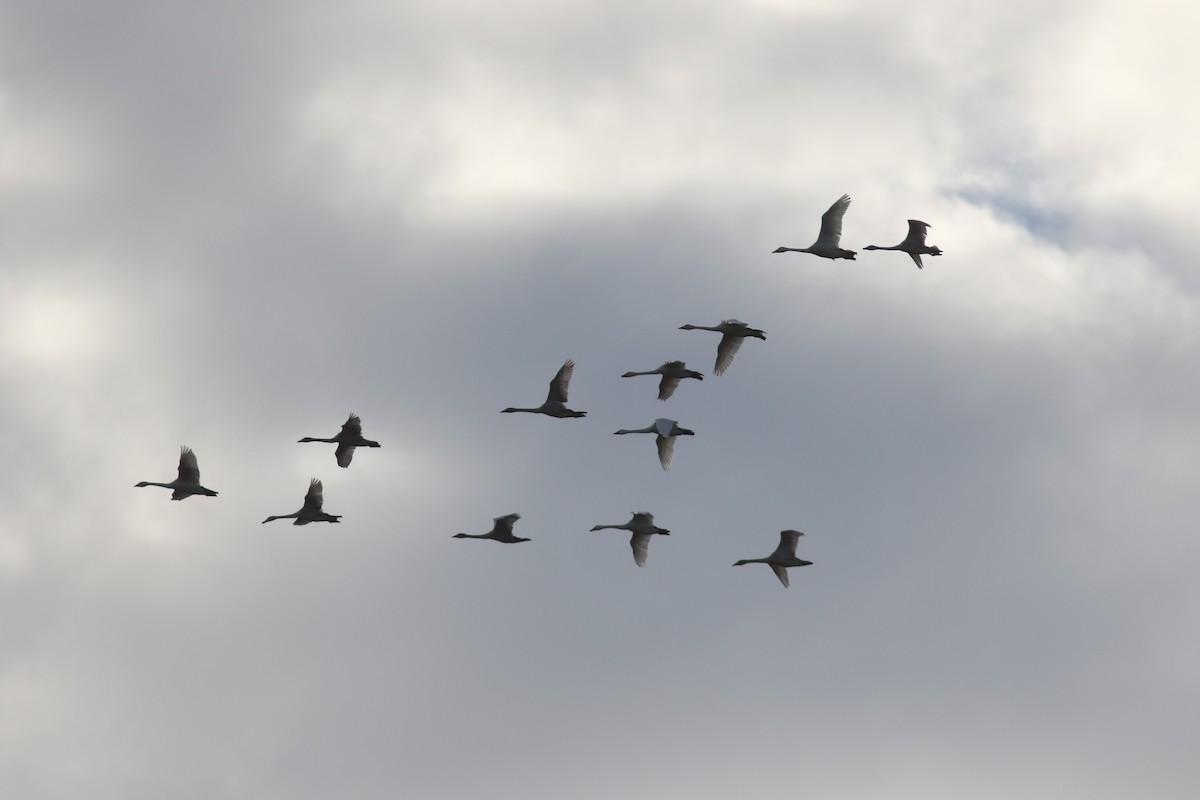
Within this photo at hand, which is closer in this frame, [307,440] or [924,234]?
[924,234]

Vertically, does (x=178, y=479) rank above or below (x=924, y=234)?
below

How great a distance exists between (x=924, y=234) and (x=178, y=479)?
31269 millimetres

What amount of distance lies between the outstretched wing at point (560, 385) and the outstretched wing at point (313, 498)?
35.6 ft

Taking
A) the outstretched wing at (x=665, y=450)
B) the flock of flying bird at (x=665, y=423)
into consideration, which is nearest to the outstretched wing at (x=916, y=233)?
the flock of flying bird at (x=665, y=423)

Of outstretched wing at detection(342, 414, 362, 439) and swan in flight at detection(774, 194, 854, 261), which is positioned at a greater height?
swan in flight at detection(774, 194, 854, 261)

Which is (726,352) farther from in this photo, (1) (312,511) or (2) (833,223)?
(1) (312,511)

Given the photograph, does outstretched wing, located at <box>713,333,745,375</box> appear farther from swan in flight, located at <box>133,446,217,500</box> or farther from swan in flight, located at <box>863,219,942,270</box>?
swan in flight, located at <box>133,446,217,500</box>

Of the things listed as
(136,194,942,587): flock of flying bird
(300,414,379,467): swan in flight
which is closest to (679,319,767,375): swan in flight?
(136,194,942,587): flock of flying bird

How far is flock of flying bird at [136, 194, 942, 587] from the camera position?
281 feet

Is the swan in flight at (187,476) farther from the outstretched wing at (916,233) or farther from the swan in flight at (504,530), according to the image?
the outstretched wing at (916,233)

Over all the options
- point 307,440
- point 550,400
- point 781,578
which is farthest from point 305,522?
point 781,578

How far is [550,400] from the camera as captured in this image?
88750mm

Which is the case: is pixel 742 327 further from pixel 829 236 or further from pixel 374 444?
pixel 374 444

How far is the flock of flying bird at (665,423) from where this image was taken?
85688 mm
